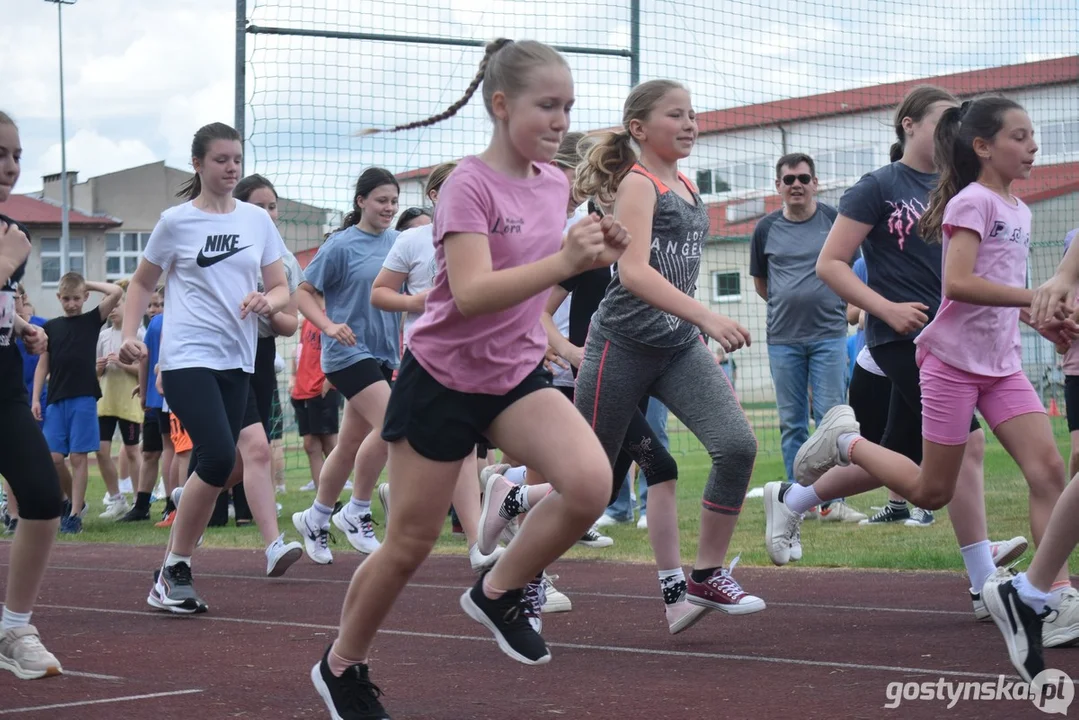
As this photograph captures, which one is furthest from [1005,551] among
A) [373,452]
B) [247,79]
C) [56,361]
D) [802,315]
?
[56,361]

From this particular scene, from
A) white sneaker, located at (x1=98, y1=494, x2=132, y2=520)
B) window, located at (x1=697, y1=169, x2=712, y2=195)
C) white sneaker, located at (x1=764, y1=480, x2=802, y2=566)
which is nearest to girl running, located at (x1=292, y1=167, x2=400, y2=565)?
white sneaker, located at (x1=764, y1=480, x2=802, y2=566)

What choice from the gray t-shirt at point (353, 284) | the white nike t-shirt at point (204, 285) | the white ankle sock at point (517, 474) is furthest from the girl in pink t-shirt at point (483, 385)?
the gray t-shirt at point (353, 284)

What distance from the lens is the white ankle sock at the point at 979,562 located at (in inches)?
219

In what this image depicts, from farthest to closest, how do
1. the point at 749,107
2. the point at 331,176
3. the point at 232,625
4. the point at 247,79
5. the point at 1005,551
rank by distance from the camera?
1. the point at 749,107
2. the point at 331,176
3. the point at 247,79
4. the point at 232,625
5. the point at 1005,551

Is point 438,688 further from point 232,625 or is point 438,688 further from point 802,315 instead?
point 802,315

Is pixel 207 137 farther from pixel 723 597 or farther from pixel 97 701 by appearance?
pixel 723 597

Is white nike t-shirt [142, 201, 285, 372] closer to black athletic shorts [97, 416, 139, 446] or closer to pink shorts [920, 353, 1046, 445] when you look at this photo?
pink shorts [920, 353, 1046, 445]

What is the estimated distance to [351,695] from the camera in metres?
3.80

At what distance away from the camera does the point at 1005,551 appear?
5766mm

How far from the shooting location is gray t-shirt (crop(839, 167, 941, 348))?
18.7 ft

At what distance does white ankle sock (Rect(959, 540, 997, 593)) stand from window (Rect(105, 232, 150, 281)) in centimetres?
7224

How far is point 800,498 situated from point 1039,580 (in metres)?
2.27

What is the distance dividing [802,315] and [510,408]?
21.4 feet

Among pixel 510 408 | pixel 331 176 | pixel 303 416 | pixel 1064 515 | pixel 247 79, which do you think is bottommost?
pixel 303 416
